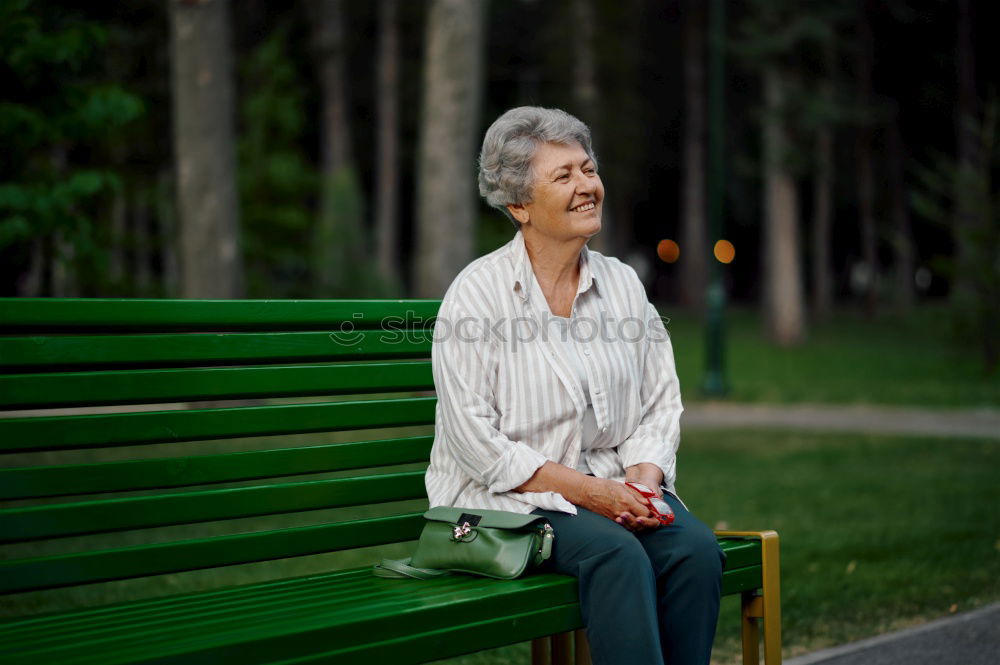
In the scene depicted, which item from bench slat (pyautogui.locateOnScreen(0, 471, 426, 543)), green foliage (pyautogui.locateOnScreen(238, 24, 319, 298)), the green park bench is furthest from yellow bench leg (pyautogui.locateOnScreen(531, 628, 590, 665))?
green foliage (pyautogui.locateOnScreen(238, 24, 319, 298))

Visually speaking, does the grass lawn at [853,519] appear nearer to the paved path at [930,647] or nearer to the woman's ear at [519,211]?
the paved path at [930,647]

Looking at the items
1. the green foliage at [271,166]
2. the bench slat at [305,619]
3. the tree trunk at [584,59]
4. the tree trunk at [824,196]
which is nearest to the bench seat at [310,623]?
the bench slat at [305,619]

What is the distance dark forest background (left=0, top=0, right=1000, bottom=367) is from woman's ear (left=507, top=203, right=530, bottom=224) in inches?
185

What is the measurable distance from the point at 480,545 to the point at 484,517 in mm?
81

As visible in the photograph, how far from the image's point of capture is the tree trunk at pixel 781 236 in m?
28.1

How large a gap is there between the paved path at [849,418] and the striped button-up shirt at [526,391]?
8.45 m

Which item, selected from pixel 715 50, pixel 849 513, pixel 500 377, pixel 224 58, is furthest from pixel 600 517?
pixel 715 50

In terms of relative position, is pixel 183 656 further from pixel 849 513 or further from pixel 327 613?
pixel 849 513

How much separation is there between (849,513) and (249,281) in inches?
644

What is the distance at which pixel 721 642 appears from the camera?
495 centimetres

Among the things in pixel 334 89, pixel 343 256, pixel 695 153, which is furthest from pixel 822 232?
pixel 343 256

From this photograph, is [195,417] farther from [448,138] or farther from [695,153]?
[695,153]

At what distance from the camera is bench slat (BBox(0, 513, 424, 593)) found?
3.05m

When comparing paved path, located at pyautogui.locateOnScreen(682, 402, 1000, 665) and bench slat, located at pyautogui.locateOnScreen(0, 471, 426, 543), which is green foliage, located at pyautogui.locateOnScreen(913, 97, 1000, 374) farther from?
bench slat, located at pyautogui.locateOnScreen(0, 471, 426, 543)
